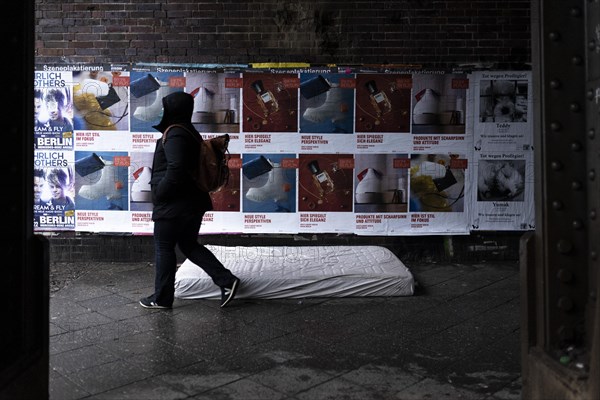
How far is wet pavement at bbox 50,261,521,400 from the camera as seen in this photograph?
424 cm

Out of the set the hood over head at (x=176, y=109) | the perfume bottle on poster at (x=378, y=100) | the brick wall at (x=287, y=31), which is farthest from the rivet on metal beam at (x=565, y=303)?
the brick wall at (x=287, y=31)

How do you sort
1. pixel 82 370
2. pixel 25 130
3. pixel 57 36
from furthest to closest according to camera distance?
pixel 57 36, pixel 82 370, pixel 25 130

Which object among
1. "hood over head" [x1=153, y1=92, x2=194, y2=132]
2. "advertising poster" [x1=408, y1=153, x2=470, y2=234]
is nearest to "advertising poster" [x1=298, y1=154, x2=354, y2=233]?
"advertising poster" [x1=408, y1=153, x2=470, y2=234]

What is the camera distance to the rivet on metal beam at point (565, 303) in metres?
3.11

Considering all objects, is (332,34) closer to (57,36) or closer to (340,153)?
(340,153)

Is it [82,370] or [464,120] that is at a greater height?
[464,120]

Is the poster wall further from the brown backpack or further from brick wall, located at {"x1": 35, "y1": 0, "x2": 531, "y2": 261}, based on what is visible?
the brown backpack

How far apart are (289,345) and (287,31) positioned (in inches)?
174

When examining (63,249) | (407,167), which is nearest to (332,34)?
(407,167)

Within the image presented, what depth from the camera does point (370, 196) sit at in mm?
8258

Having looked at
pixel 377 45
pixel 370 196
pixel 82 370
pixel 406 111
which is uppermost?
pixel 377 45

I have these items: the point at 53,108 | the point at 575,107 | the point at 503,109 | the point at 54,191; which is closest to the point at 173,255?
the point at 54,191

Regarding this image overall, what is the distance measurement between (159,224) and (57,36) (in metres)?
3.50

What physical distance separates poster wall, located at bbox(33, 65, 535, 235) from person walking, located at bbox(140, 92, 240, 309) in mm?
2042
